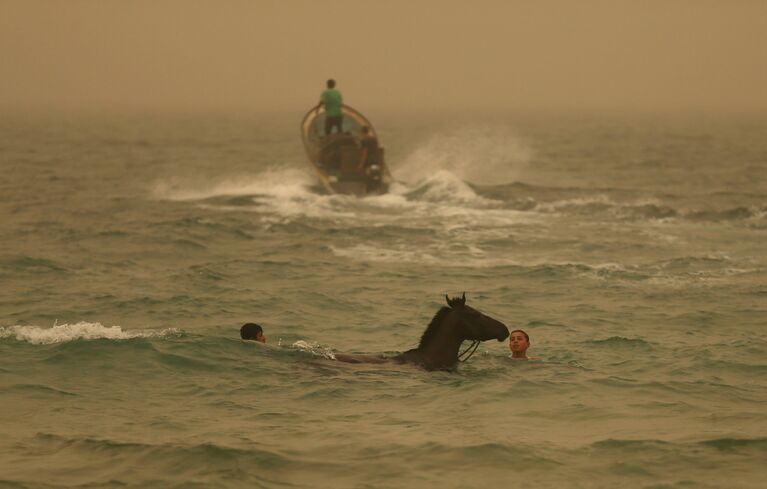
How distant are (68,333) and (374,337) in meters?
4.73

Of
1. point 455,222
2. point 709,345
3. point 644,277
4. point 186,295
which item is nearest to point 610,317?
point 709,345

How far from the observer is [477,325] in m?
14.3

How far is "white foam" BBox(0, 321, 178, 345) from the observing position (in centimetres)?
1625

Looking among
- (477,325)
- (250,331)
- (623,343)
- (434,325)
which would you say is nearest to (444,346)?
(434,325)

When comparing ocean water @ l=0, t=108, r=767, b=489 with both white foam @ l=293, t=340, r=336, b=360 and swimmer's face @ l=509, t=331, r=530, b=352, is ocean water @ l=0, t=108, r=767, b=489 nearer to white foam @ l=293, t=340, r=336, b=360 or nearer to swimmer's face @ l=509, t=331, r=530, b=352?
white foam @ l=293, t=340, r=336, b=360

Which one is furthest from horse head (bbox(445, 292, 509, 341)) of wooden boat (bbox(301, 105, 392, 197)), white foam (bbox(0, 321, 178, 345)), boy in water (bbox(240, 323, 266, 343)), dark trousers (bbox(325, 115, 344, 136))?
dark trousers (bbox(325, 115, 344, 136))

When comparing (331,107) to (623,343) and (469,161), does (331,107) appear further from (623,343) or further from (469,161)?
(623,343)

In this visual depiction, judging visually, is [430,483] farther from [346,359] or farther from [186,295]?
[186,295]

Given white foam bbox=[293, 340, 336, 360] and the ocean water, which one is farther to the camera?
white foam bbox=[293, 340, 336, 360]

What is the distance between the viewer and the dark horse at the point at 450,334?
Result: 14289 mm

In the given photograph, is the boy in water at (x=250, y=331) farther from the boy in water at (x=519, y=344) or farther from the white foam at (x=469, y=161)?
the white foam at (x=469, y=161)

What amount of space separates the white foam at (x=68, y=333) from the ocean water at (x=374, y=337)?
0.08 m

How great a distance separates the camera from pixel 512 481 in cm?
1102

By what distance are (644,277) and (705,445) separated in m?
11.6
